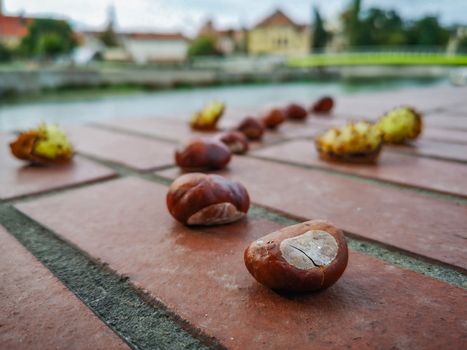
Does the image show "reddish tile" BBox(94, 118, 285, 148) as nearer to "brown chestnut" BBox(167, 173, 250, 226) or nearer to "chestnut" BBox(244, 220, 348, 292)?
"brown chestnut" BBox(167, 173, 250, 226)

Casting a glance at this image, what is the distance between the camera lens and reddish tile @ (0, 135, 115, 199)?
0.93 metres

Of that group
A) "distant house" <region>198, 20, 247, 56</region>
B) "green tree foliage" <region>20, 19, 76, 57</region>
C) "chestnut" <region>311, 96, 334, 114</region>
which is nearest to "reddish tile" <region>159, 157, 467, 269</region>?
"chestnut" <region>311, 96, 334, 114</region>

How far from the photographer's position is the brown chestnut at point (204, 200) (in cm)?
69

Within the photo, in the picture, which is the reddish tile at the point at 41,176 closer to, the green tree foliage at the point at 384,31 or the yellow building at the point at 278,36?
the green tree foliage at the point at 384,31

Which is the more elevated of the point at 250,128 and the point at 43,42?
the point at 43,42

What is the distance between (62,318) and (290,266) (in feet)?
0.88

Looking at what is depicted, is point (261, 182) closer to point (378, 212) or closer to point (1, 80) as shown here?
point (378, 212)

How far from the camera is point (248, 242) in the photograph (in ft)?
2.14

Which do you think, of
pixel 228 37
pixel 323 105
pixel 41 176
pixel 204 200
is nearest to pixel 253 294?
pixel 204 200

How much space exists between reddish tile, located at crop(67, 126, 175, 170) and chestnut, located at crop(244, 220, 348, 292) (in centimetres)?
68

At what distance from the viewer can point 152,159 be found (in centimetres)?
125

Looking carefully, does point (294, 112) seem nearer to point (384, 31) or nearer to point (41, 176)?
point (41, 176)

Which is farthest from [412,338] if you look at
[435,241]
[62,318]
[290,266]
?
[62,318]

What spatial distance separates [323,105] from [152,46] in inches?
1656
